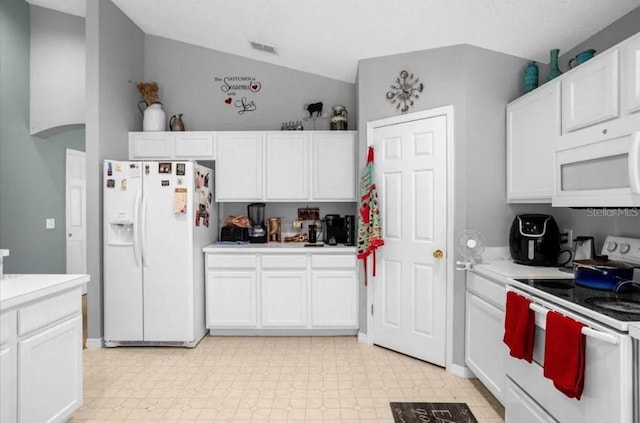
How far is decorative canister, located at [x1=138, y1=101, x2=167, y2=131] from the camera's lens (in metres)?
3.97

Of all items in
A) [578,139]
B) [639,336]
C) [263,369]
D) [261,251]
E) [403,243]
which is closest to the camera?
[639,336]

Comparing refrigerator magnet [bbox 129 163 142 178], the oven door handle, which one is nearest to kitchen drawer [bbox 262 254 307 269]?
refrigerator magnet [bbox 129 163 142 178]

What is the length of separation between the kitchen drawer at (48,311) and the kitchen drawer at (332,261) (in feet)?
6.74

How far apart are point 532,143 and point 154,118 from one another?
364 centimetres

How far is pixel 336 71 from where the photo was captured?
3.96 meters

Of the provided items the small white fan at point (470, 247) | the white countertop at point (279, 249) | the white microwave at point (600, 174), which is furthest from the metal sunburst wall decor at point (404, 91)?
the white countertop at point (279, 249)

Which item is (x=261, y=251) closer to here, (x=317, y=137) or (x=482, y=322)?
(x=317, y=137)

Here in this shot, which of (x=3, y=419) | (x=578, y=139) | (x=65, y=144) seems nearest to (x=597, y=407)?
(x=578, y=139)

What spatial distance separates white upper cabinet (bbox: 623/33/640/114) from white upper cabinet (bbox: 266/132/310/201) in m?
2.66

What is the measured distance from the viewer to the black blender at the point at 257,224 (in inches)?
157

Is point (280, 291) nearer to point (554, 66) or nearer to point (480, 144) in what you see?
point (480, 144)

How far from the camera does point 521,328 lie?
185 centimetres

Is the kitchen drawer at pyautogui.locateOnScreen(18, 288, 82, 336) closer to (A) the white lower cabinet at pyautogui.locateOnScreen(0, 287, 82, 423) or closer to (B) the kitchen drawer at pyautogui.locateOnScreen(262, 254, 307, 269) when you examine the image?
(A) the white lower cabinet at pyautogui.locateOnScreen(0, 287, 82, 423)

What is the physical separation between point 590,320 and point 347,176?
2644mm
